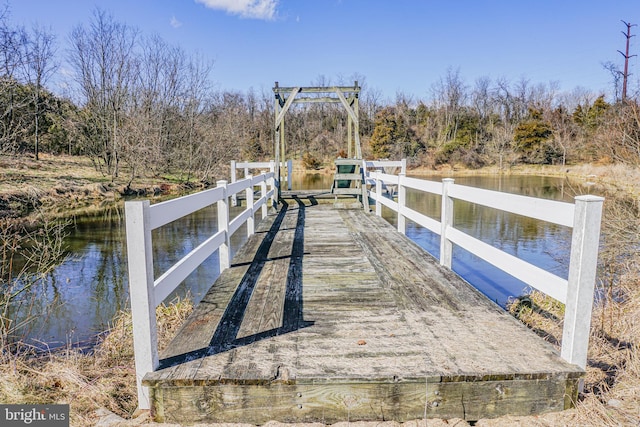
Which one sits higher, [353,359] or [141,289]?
[141,289]

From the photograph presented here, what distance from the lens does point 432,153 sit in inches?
1756

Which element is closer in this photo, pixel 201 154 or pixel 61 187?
pixel 61 187

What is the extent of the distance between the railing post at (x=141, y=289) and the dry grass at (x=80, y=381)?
1.56 ft

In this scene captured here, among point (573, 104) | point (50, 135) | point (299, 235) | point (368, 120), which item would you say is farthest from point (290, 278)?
point (573, 104)

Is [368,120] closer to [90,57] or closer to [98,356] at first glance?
[90,57]

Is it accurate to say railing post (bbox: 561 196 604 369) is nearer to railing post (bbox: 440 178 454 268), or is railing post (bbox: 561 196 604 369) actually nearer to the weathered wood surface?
the weathered wood surface

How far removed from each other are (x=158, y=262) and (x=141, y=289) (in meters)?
6.35

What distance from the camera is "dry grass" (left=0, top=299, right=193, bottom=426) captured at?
290cm

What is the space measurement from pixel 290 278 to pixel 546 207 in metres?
2.38

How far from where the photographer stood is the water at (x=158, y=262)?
5824 mm

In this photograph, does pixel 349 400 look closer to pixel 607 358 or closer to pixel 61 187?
pixel 607 358

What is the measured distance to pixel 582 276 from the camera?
2473 millimetres

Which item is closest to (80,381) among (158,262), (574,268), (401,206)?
(574,268)

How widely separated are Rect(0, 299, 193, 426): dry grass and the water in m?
0.63
